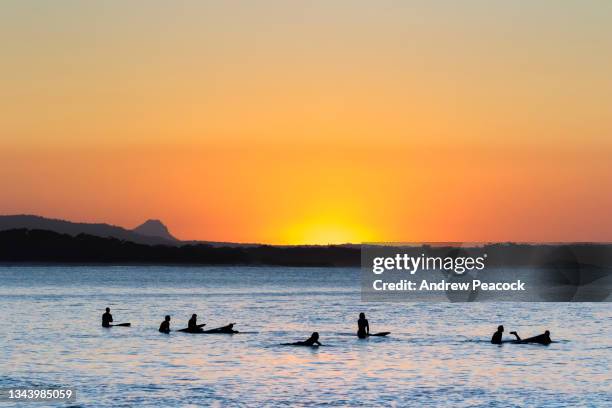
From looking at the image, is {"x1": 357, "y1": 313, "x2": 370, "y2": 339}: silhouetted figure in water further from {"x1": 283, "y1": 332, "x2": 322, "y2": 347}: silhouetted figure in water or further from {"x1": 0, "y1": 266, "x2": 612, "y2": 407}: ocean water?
{"x1": 283, "y1": 332, "x2": 322, "y2": 347}: silhouetted figure in water

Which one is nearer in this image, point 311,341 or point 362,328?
point 311,341

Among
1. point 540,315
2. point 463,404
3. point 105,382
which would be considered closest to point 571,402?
point 463,404

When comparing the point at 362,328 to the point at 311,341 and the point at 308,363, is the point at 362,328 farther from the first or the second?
the point at 308,363

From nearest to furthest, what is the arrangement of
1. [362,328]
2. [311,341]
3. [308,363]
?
[308,363], [311,341], [362,328]

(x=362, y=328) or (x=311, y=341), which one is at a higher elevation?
(x=362, y=328)

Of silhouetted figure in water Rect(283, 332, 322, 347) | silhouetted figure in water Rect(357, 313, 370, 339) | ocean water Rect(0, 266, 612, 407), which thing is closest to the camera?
ocean water Rect(0, 266, 612, 407)

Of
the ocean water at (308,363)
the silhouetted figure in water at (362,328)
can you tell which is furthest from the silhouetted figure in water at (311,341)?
the silhouetted figure in water at (362,328)

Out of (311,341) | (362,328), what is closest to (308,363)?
(311,341)

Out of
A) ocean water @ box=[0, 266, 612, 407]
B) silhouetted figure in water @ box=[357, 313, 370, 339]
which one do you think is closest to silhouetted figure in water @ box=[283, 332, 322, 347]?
ocean water @ box=[0, 266, 612, 407]

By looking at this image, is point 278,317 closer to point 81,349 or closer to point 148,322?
point 148,322

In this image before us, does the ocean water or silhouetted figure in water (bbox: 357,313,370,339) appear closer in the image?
the ocean water

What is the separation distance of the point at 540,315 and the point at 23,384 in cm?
7592

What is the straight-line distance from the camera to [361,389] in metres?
48.4

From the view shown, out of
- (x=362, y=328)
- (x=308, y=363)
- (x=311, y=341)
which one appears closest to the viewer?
(x=308, y=363)
